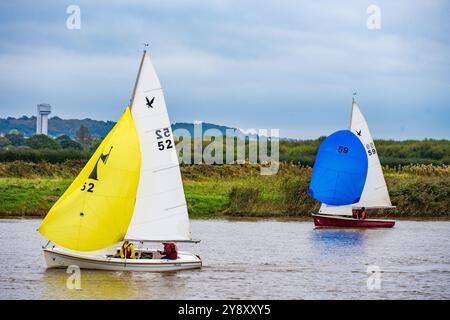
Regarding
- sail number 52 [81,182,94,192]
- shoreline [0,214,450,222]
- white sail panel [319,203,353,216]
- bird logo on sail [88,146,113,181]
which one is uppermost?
bird logo on sail [88,146,113,181]

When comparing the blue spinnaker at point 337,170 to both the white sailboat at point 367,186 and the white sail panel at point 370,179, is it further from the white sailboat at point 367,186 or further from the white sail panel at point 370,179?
the white sail panel at point 370,179

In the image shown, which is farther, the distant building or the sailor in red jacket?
the distant building

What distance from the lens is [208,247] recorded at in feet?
141

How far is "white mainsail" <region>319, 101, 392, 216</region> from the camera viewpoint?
54.5 m

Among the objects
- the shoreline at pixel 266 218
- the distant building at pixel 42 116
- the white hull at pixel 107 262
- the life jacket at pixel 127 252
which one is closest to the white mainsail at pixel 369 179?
→ the shoreline at pixel 266 218

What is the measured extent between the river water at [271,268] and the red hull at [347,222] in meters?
0.52

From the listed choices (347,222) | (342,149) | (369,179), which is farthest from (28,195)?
(369,179)

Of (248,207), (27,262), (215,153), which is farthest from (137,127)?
(215,153)

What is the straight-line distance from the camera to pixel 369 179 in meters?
54.9

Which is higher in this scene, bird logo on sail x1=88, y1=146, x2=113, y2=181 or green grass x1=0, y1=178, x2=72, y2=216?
bird logo on sail x1=88, y1=146, x2=113, y2=181

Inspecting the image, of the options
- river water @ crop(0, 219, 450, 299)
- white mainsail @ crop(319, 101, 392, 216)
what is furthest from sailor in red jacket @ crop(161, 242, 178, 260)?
white mainsail @ crop(319, 101, 392, 216)

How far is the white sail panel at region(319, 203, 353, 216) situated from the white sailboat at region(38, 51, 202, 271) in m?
20.1

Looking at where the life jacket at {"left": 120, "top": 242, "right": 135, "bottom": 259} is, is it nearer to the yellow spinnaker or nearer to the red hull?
the yellow spinnaker
